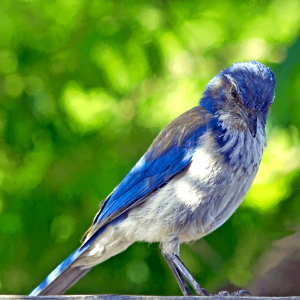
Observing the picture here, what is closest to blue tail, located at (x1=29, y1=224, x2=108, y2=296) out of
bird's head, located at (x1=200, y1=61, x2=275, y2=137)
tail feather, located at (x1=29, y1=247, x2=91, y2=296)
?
tail feather, located at (x1=29, y1=247, x2=91, y2=296)

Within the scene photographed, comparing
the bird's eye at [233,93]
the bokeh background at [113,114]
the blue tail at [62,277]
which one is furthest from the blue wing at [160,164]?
the bokeh background at [113,114]

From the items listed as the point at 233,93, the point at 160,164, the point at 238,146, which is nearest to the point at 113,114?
the point at 160,164

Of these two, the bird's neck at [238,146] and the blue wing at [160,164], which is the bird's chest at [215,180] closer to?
the bird's neck at [238,146]

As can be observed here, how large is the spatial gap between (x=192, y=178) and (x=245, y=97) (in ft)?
1.96

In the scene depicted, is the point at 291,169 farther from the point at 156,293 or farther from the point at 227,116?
the point at 156,293

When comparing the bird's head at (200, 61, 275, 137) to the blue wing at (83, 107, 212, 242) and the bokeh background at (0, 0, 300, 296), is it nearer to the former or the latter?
the blue wing at (83, 107, 212, 242)

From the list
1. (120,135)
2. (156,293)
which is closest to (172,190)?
(120,135)

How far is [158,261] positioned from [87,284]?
699mm

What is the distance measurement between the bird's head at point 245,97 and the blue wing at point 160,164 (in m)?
0.14

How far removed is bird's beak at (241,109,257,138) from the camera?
2.71 m

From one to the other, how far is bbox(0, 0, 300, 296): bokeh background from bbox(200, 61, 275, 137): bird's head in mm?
935

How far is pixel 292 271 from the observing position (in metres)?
4.62

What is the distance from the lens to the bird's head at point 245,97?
2.78m

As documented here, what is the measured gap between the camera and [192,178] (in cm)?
282
